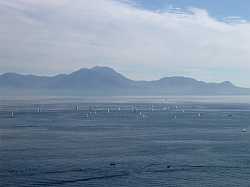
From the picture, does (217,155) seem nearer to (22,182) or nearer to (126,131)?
(22,182)

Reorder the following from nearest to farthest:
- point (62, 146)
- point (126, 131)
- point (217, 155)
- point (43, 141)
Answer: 1. point (217, 155)
2. point (62, 146)
3. point (43, 141)
4. point (126, 131)

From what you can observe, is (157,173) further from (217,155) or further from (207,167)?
(217,155)

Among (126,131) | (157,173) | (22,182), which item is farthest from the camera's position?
(126,131)

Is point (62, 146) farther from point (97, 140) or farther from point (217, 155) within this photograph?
point (217, 155)

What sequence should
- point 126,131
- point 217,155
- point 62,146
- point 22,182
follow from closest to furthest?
point 22,182 < point 217,155 < point 62,146 < point 126,131

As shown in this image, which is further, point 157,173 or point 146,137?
point 146,137

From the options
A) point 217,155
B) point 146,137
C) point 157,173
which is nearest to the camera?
point 157,173

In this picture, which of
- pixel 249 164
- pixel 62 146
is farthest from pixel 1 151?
pixel 249 164

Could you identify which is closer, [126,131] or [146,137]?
[146,137]

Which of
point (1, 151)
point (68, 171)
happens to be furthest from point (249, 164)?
point (1, 151)
